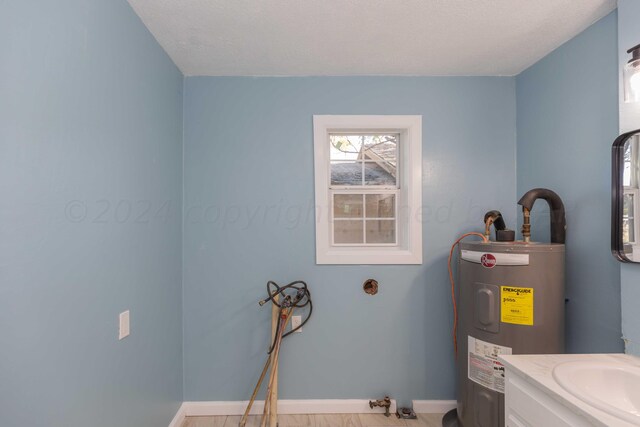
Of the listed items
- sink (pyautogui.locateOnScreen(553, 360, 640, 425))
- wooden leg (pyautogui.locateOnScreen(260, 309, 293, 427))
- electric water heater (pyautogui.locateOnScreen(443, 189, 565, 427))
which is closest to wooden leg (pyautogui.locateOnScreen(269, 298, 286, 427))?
wooden leg (pyautogui.locateOnScreen(260, 309, 293, 427))

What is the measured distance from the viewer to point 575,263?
1.84 m

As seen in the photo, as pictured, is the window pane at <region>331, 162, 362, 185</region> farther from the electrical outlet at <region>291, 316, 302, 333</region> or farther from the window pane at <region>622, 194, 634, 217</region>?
the window pane at <region>622, 194, 634, 217</region>

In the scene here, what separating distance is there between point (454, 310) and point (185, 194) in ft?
7.18

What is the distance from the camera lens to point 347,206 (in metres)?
2.50

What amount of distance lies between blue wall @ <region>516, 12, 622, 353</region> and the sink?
20.2 inches

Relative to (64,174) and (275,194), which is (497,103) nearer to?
(275,194)

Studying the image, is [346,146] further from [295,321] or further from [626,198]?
[626,198]

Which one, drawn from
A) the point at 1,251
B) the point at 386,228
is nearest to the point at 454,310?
the point at 386,228

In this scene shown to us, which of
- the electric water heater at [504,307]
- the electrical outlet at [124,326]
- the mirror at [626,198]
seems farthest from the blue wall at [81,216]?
the mirror at [626,198]

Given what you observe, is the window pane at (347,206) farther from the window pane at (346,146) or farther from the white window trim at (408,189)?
the window pane at (346,146)

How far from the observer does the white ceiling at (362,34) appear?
1.59 metres

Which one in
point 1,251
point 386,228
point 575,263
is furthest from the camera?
point 386,228

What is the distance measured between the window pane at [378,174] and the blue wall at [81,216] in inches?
58.9

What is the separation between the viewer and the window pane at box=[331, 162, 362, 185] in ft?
8.23
